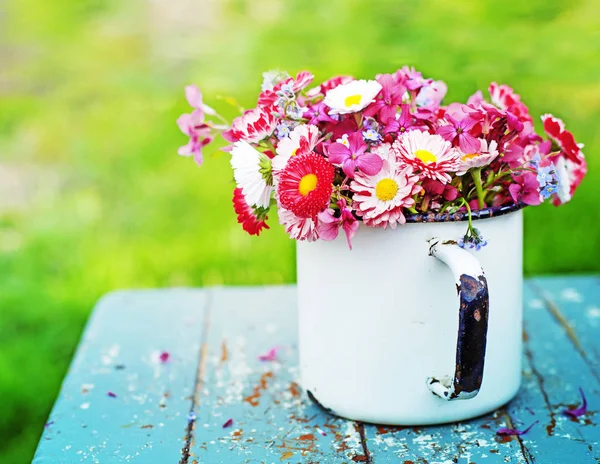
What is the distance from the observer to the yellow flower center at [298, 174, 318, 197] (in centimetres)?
85

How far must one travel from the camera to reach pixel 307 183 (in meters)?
0.85

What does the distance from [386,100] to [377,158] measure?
0.28 feet

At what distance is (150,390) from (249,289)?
1.33 feet

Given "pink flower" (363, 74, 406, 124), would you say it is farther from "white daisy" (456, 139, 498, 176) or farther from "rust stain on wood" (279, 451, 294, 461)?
"rust stain on wood" (279, 451, 294, 461)

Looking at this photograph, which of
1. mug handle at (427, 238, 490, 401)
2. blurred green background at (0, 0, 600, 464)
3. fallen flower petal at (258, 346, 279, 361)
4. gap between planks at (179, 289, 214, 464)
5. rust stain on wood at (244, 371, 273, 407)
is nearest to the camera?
mug handle at (427, 238, 490, 401)

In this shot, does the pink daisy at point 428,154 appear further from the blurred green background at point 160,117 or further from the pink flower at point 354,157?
the blurred green background at point 160,117

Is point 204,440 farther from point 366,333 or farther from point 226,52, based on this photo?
point 226,52

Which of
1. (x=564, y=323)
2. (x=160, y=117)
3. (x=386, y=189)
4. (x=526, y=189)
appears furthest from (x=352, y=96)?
(x=160, y=117)

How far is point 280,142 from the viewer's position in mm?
884

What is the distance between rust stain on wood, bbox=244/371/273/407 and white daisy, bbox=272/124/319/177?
0.33 m

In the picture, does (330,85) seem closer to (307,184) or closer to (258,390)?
(307,184)

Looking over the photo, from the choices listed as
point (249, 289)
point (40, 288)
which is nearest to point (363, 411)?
point (249, 289)

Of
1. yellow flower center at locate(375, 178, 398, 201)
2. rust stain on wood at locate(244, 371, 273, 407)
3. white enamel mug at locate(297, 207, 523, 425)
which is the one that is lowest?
rust stain on wood at locate(244, 371, 273, 407)

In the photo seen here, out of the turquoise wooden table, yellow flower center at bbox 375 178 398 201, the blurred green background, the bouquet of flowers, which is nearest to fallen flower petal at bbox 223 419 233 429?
the turquoise wooden table
